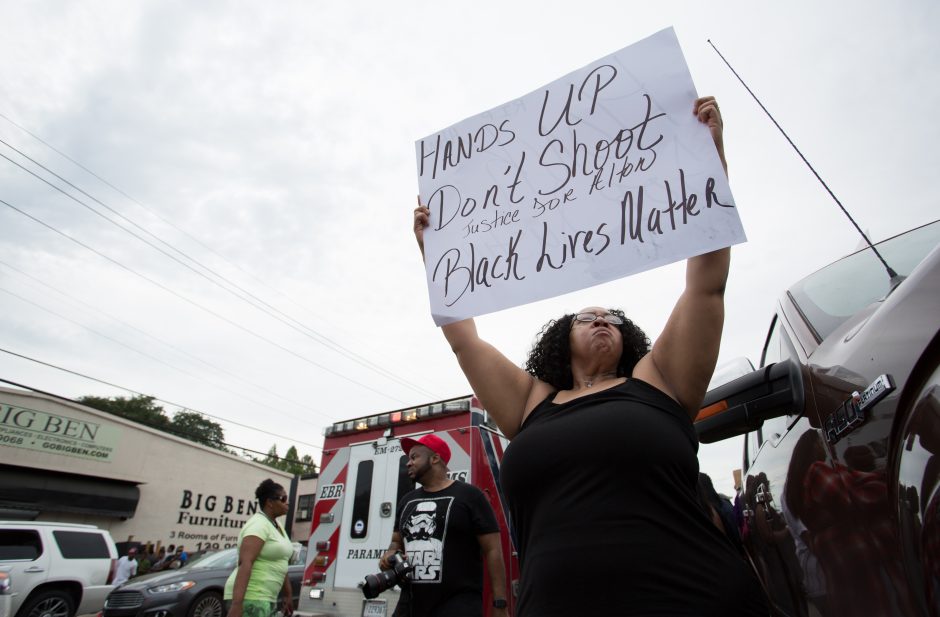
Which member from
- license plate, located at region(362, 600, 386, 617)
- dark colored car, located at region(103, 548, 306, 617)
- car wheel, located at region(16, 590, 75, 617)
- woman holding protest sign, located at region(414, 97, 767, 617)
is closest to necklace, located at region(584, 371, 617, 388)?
woman holding protest sign, located at region(414, 97, 767, 617)

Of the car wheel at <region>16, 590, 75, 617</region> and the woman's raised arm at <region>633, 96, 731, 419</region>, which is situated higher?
the woman's raised arm at <region>633, 96, 731, 419</region>

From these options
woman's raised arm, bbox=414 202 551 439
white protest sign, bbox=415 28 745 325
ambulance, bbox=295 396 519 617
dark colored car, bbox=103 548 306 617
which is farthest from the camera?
dark colored car, bbox=103 548 306 617

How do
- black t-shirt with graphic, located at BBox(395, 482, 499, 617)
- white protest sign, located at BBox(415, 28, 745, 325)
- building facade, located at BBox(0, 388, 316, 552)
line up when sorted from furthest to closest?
building facade, located at BBox(0, 388, 316, 552) → black t-shirt with graphic, located at BBox(395, 482, 499, 617) → white protest sign, located at BBox(415, 28, 745, 325)

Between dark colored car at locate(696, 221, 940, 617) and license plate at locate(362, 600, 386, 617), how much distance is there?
3765 millimetres

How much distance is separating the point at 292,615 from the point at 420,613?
105 inches

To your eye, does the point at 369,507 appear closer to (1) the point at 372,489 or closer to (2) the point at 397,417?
(1) the point at 372,489

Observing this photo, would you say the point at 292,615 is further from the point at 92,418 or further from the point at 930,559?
the point at 92,418

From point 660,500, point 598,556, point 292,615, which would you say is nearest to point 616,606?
point 598,556

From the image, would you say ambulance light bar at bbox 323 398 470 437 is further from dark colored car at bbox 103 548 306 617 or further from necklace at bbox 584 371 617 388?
necklace at bbox 584 371 617 388

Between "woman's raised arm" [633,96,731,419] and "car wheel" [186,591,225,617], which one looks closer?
"woman's raised arm" [633,96,731,419]

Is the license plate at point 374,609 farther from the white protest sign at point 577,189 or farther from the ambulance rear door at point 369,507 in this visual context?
the white protest sign at point 577,189

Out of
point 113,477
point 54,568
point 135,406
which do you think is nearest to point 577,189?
point 54,568

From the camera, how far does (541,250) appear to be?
190cm

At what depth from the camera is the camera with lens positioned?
121 inches
